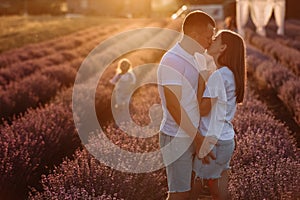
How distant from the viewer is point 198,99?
3.17 m

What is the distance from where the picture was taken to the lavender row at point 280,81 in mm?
8130

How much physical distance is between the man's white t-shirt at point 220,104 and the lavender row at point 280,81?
3.77m

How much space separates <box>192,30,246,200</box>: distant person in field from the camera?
10.4 feet

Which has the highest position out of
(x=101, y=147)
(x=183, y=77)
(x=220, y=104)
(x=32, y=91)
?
(x=183, y=77)

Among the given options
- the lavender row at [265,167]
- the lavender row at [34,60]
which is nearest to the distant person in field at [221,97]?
the lavender row at [265,167]

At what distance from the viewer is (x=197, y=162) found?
3.30 meters

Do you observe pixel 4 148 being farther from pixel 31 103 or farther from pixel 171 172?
pixel 31 103

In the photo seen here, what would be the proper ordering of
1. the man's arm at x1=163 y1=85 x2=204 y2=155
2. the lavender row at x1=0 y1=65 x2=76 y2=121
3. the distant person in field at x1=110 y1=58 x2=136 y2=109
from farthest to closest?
the distant person in field at x1=110 y1=58 x2=136 y2=109 < the lavender row at x1=0 y1=65 x2=76 y2=121 < the man's arm at x1=163 y1=85 x2=204 y2=155

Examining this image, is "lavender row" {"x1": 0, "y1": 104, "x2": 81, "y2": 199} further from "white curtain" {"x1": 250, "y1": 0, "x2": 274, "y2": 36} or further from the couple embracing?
"white curtain" {"x1": 250, "y1": 0, "x2": 274, "y2": 36}

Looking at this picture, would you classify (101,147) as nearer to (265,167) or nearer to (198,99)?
(265,167)

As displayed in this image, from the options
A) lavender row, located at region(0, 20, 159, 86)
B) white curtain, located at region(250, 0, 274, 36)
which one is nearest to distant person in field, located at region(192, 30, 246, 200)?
lavender row, located at region(0, 20, 159, 86)

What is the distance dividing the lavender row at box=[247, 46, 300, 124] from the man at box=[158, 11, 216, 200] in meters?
3.94

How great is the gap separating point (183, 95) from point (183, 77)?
10 centimetres

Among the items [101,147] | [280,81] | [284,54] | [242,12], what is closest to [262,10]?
[242,12]
